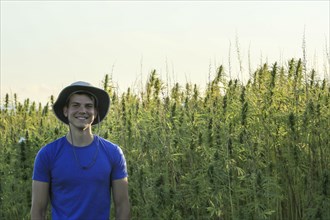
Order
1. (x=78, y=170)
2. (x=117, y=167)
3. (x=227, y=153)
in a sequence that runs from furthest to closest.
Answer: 1. (x=227, y=153)
2. (x=117, y=167)
3. (x=78, y=170)

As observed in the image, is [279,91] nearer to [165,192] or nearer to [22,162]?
[165,192]

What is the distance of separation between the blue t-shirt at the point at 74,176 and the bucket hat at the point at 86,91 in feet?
0.91

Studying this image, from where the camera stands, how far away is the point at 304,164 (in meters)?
6.60

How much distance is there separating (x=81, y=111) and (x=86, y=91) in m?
0.17

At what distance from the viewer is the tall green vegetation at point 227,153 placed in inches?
235

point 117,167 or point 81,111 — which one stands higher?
point 81,111

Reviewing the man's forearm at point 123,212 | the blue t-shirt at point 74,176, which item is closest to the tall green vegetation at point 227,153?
the man's forearm at point 123,212

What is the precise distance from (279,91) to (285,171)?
846mm

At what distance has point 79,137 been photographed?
372 cm

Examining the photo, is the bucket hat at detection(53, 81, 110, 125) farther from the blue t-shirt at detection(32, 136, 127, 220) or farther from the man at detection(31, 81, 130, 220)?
the blue t-shirt at detection(32, 136, 127, 220)

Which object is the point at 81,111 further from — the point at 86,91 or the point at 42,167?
the point at 42,167

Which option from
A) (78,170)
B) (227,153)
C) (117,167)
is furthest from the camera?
(227,153)

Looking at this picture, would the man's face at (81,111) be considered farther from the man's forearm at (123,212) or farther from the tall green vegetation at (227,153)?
the tall green vegetation at (227,153)

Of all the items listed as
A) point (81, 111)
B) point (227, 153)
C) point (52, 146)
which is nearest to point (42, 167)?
point (52, 146)
